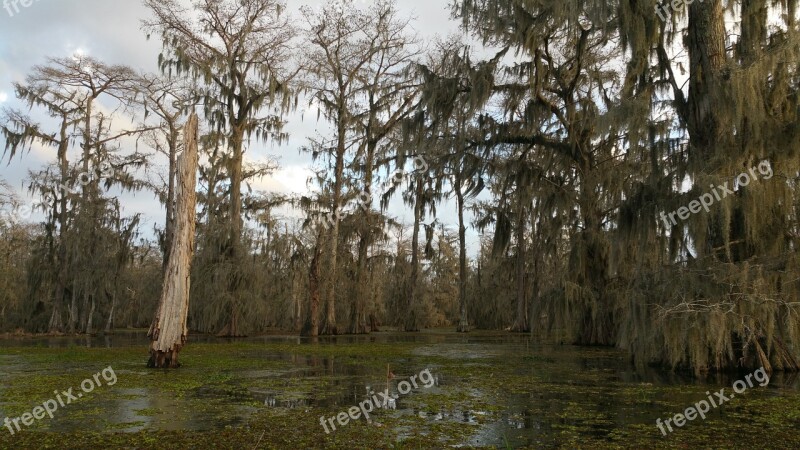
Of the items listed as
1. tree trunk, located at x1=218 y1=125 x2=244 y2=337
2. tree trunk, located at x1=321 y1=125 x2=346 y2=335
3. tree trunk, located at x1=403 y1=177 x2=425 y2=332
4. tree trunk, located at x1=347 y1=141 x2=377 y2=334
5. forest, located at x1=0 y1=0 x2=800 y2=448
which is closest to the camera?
forest, located at x1=0 y1=0 x2=800 y2=448

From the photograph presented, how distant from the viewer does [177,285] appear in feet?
33.3

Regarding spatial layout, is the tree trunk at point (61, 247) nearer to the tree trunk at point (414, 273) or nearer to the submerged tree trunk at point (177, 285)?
the tree trunk at point (414, 273)

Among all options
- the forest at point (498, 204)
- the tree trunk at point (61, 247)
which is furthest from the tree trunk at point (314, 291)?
the tree trunk at point (61, 247)

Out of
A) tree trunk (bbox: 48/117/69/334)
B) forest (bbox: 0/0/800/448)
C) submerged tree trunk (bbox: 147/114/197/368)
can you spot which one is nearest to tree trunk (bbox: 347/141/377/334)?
forest (bbox: 0/0/800/448)

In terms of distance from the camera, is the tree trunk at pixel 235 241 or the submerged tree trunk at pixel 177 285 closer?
the submerged tree trunk at pixel 177 285

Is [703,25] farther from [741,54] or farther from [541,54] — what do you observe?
[541,54]

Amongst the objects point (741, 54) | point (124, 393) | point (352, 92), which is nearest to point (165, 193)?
point (352, 92)

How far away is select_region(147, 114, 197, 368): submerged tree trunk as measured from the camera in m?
10.1

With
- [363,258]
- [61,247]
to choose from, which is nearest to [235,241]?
[363,258]

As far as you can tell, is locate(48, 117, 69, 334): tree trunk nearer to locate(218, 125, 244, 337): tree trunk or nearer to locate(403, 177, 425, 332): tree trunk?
locate(218, 125, 244, 337): tree trunk

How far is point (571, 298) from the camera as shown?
54.4ft

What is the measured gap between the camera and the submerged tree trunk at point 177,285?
10.1 metres

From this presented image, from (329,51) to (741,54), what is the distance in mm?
17366

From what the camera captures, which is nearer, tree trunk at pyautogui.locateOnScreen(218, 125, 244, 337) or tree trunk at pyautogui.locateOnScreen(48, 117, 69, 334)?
tree trunk at pyautogui.locateOnScreen(218, 125, 244, 337)
